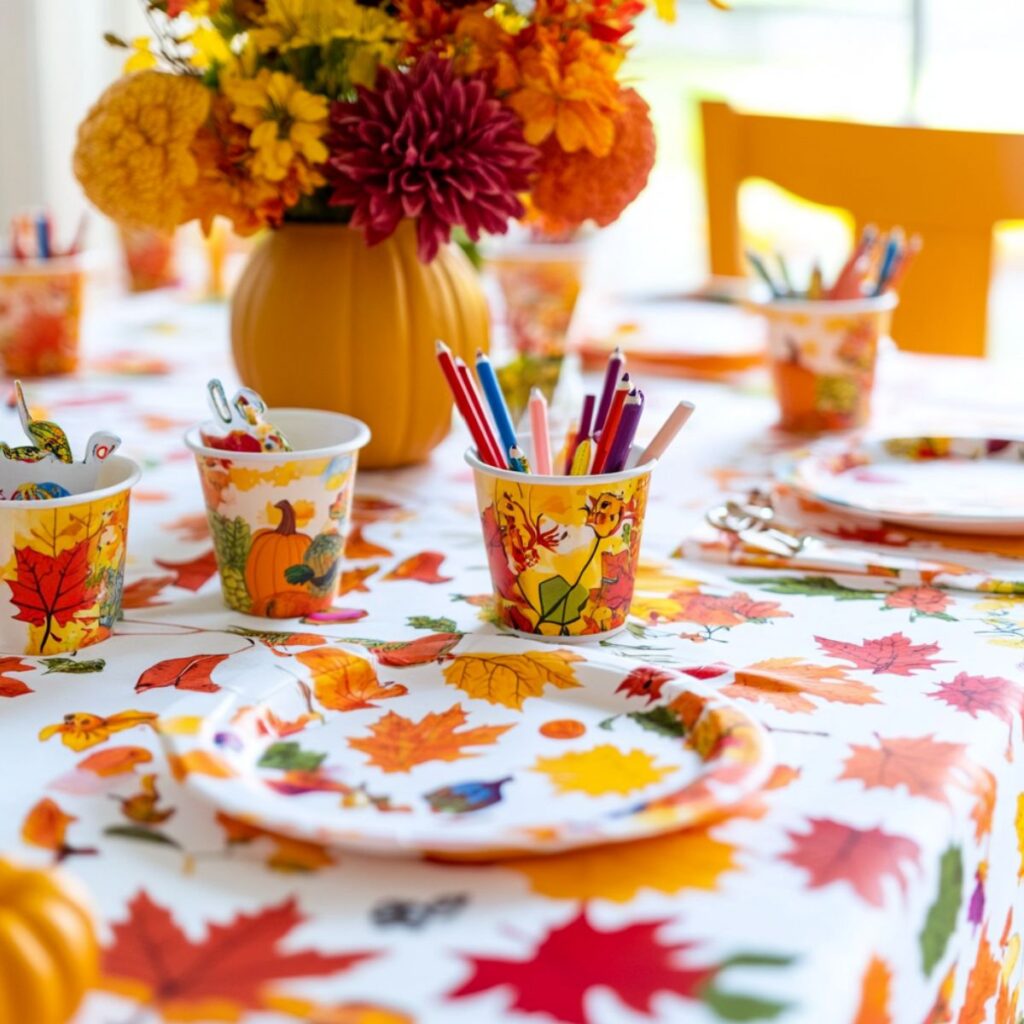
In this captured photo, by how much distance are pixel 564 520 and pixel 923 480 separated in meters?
0.39

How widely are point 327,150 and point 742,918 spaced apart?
60cm

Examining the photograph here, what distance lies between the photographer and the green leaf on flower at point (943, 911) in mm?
497

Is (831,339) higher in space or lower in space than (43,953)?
higher

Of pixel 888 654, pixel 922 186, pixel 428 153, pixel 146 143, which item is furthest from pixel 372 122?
pixel 922 186

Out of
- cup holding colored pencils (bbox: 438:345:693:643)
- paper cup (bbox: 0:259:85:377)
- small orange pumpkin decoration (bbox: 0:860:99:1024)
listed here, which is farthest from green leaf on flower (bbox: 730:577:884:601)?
paper cup (bbox: 0:259:85:377)

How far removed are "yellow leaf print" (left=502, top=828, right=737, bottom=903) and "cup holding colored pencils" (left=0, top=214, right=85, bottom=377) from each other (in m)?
0.94

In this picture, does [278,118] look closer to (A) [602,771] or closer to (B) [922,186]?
(A) [602,771]

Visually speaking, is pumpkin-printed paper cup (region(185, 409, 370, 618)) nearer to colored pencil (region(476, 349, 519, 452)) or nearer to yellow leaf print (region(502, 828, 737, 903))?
colored pencil (region(476, 349, 519, 452))

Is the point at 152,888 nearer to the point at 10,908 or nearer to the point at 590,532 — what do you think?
the point at 10,908

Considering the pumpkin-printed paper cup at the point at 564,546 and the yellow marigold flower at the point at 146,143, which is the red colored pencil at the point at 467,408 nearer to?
the pumpkin-printed paper cup at the point at 564,546

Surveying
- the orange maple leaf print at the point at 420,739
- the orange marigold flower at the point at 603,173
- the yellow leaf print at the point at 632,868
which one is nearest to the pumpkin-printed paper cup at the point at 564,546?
the orange maple leaf print at the point at 420,739

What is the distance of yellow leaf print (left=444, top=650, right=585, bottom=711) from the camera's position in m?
0.63

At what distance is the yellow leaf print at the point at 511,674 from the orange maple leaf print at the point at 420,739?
0.02m

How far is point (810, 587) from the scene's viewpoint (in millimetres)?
796
